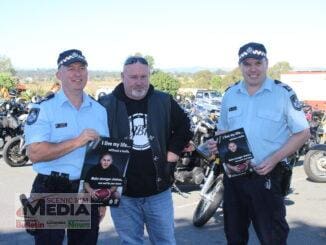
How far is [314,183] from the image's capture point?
839 cm

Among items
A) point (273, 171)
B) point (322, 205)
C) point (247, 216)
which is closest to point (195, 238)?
point (247, 216)

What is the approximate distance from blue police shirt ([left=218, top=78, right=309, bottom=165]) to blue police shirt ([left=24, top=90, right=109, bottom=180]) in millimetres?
1094

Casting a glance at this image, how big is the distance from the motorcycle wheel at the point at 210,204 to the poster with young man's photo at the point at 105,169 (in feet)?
8.24

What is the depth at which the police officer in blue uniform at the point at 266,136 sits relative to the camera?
338 centimetres

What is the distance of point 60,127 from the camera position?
3010 mm

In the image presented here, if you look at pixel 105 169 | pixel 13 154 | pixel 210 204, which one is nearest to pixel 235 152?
pixel 105 169

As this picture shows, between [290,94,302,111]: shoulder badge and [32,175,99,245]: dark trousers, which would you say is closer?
[32,175,99,245]: dark trousers

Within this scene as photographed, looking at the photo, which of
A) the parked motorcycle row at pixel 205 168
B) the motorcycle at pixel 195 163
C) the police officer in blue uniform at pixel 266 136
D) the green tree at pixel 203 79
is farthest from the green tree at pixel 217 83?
the police officer in blue uniform at pixel 266 136

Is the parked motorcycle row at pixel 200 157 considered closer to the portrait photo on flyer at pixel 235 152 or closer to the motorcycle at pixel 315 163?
the motorcycle at pixel 315 163

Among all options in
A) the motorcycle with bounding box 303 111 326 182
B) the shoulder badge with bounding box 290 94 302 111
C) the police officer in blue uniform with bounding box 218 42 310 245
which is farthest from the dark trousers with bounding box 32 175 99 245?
the motorcycle with bounding box 303 111 326 182

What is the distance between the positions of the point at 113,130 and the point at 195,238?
228 cm

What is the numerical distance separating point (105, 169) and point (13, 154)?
285 inches

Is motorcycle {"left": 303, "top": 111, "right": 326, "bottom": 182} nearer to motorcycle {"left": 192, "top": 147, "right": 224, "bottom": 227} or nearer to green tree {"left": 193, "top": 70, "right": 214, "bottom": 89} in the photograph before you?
motorcycle {"left": 192, "top": 147, "right": 224, "bottom": 227}

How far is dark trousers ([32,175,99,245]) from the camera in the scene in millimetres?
3062
